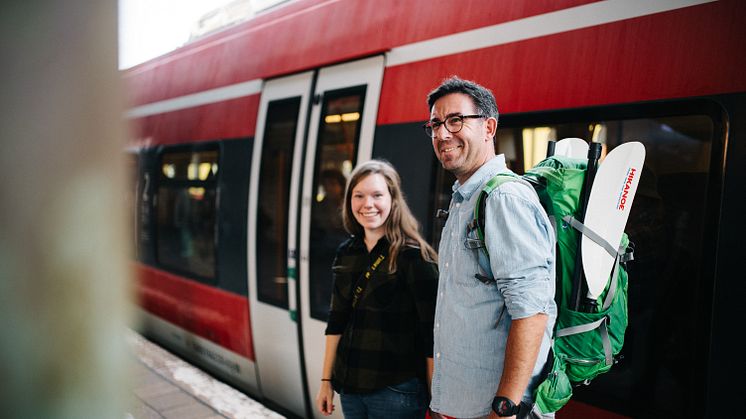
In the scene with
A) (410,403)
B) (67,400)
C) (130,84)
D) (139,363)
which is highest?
(130,84)

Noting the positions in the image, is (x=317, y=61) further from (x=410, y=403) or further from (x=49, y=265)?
(x=49, y=265)

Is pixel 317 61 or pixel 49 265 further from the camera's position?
pixel 317 61

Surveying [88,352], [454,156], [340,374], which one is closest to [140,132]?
[340,374]

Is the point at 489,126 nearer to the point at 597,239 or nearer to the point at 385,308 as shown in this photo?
the point at 597,239

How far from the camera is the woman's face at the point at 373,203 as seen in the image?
85.2 inches

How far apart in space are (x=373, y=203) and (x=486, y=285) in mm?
709

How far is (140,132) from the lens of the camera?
20.5 ft

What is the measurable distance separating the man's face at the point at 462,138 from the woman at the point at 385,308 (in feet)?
1.62

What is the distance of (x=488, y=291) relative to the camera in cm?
158

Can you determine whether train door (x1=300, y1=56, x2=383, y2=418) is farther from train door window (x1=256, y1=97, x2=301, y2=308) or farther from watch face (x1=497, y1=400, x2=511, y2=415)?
watch face (x1=497, y1=400, x2=511, y2=415)

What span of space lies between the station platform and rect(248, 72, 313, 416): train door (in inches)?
11.1

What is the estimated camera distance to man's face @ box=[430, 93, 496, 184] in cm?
170

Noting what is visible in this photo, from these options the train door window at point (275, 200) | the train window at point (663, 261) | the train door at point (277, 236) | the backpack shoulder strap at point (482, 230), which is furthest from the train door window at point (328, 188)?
the backpack shoulder strap at point (482, 230)

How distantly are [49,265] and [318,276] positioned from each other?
2.84m
